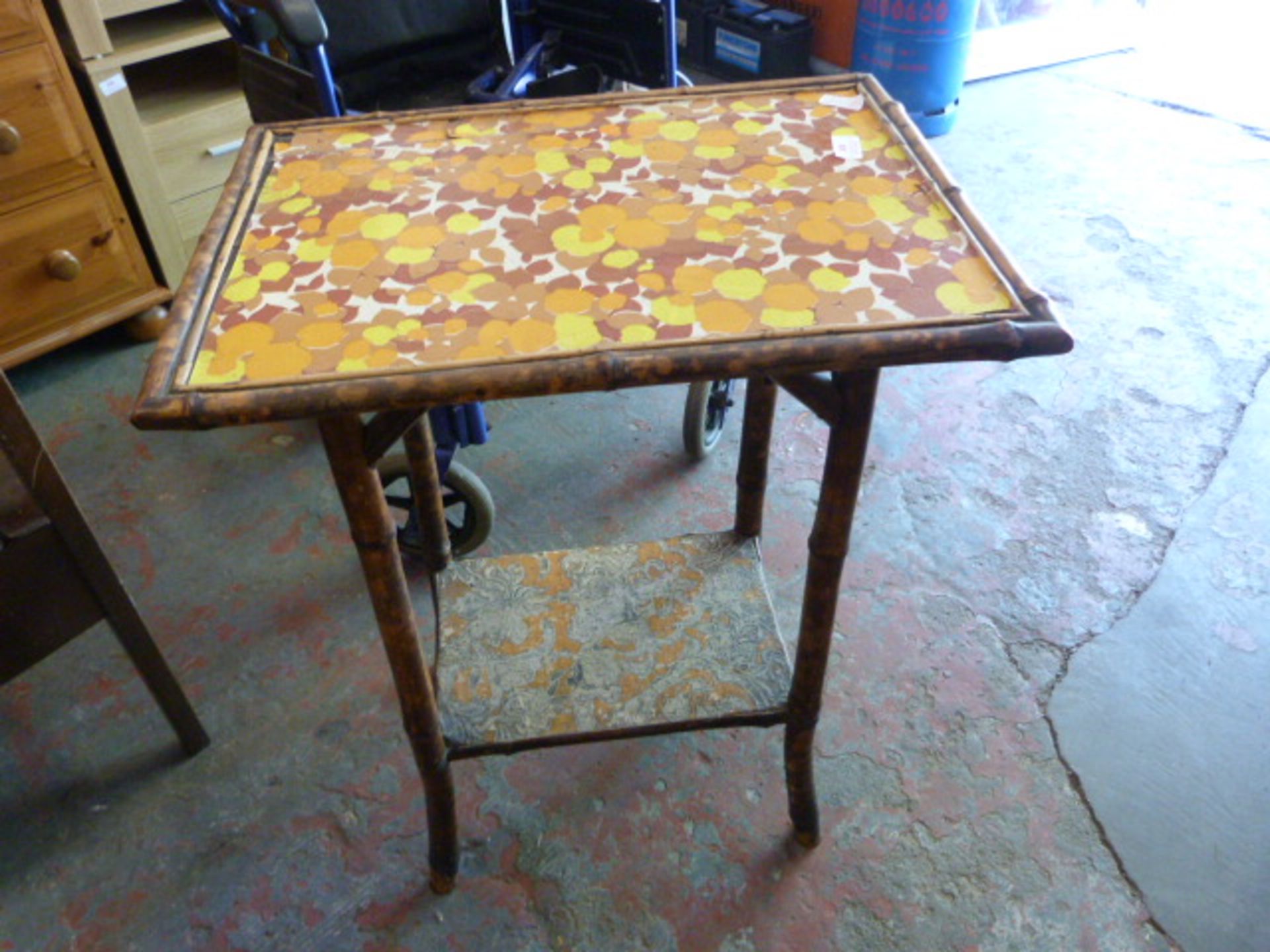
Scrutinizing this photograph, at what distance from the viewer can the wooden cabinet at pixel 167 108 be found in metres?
2.03

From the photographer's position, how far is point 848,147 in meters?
1.04

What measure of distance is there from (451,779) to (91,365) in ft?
5.11

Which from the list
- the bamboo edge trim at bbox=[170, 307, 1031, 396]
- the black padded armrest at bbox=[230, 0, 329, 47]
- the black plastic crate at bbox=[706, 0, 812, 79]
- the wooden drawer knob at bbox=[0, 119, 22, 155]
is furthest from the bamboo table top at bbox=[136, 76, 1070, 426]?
the black plastic crate at bbox=[706, 0, 812, 79]

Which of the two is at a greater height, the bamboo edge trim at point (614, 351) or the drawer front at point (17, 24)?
the bamboo edge trim at point (614, 351)

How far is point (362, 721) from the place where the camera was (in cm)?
147

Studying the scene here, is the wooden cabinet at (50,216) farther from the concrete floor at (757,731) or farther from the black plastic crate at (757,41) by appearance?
the black plastic crate at (757,41)

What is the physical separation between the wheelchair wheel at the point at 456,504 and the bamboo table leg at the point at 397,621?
1.66 ft

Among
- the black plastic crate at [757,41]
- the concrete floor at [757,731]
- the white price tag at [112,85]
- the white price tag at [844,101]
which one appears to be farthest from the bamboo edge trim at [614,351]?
the black plastic crate at [757,41]

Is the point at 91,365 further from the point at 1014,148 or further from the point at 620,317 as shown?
the point at 1014,148

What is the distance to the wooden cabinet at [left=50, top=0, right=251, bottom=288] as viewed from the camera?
6.67 ft

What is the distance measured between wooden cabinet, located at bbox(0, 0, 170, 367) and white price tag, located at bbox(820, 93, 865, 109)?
157cm

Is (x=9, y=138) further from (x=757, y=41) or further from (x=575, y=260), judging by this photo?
(x=757, y=41)

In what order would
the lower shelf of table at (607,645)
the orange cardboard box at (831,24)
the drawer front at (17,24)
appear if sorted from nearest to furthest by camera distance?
the lower shelf of table at (607,645) → the drawer front at (17,24) → the orange cardboard box at (831,24)

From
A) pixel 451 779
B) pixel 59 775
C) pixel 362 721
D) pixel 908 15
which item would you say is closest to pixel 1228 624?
pixel 451 779
